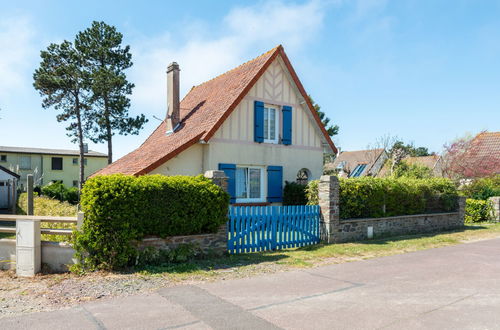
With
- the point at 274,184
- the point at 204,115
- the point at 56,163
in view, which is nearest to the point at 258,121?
the point at 204,115

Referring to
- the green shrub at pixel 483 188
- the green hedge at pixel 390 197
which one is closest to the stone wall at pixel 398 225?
the green hedge at pixel 390 197

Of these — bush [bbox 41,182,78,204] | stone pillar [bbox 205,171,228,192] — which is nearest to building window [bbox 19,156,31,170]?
bush [bbox 41,182,78,204]

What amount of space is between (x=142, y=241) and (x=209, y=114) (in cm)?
800

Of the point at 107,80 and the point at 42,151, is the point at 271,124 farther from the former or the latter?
the point at 42,151

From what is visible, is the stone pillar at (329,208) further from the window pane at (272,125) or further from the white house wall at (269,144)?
the window pane at (272,125)

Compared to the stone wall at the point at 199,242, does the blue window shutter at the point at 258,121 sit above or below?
above

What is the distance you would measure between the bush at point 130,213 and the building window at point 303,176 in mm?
8890

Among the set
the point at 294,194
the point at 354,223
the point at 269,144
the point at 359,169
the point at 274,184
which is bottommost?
the point at 354,223

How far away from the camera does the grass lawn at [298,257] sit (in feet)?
25.5

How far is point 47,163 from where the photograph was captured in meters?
41.7

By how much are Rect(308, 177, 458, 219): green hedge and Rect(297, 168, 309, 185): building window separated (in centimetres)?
436

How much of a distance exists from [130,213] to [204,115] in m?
8.30

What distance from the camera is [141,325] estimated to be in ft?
16.2

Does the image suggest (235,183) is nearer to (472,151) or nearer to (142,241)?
(142,241)
